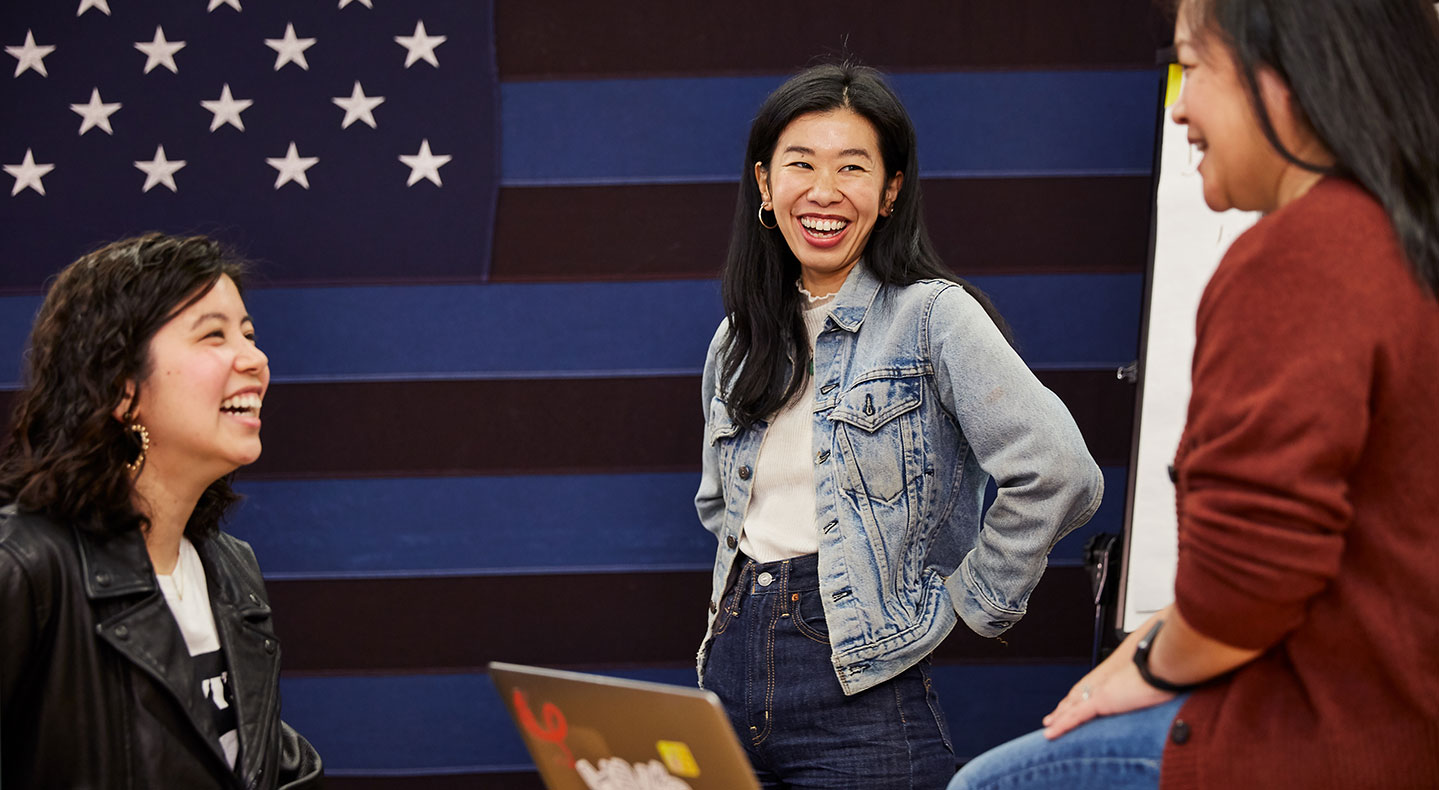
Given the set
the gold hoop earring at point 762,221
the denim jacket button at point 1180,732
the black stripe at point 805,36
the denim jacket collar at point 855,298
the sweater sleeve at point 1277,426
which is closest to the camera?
the sweater sleeve at point 1277,426

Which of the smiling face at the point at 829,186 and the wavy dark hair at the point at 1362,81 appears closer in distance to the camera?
the wavy dark hair at the point at 1362,81

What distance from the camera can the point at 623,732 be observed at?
1.10 m

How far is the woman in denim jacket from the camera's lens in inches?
65.3

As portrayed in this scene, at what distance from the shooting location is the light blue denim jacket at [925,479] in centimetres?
168

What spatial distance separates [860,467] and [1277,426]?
917mm

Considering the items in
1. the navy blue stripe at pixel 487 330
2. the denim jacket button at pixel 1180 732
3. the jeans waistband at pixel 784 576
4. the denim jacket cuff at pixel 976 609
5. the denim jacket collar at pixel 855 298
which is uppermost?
the denim jacket collar at pixel 855 298

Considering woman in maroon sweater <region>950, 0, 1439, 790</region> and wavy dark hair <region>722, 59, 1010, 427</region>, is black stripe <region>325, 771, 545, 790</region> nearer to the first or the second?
wavy dark hair <region>722, 59, 1010, 427</region>

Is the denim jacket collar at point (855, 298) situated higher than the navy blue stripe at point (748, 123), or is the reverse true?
the navy blue stripe at point (748, 123)

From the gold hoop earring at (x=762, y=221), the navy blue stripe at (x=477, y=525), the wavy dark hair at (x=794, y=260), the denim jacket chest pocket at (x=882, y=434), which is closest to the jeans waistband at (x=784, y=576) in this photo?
the denim jacket chest pocket at (x=882, y=434)

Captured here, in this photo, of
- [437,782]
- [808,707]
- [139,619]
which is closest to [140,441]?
[139,619]

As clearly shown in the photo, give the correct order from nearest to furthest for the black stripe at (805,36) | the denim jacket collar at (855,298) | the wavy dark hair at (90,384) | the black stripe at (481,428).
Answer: the wavy dark hair at (90,384) → the denim jacket collar at (855,298) → the black stripe at (805,36) → the black stripe at (481,428)

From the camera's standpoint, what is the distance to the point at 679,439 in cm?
286

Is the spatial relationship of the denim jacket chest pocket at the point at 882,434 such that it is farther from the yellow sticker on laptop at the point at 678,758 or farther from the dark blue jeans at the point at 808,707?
the yellow sticker on laptop at the point at 678,758

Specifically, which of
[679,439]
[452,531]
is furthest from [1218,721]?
[452,531]
